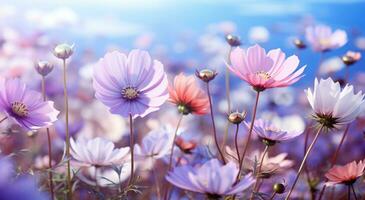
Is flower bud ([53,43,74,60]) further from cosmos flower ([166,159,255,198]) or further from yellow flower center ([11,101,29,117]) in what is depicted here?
cosmos flower ([166,159,255,198])

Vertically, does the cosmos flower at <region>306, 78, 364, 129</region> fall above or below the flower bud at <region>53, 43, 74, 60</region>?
below

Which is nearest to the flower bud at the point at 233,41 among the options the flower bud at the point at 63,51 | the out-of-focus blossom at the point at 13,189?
the flower bud at the point at 63,51

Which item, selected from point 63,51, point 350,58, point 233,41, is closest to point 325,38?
point 350,58

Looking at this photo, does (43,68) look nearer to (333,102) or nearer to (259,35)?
(333,102)

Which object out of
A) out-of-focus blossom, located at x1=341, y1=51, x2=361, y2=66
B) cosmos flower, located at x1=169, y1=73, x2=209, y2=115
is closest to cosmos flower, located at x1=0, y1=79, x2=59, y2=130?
cosmos flower, located at x1=169, y1=73, x2=209, y2=115

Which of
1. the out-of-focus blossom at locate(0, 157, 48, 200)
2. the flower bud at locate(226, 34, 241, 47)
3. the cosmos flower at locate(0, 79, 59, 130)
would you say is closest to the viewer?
the out-of-focus blossom at locate(0, 157, 48, 200)

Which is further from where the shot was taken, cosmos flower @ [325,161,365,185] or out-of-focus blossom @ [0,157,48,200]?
cosmos flower @ [325,161,365,185]

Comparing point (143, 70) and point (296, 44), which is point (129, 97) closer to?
point (143, 70)

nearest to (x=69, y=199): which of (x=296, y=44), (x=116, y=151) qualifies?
(x=116, y=151)
